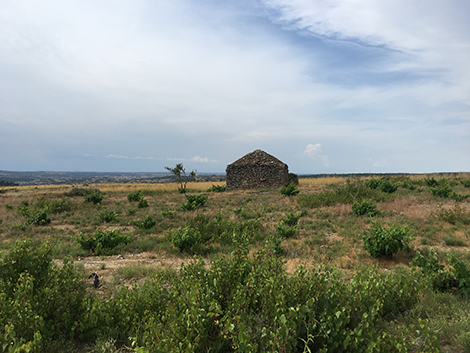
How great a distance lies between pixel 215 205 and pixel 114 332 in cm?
1234

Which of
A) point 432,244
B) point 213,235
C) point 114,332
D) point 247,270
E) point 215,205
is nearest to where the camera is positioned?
point 114,332

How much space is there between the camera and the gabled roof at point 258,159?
25181 millimetres

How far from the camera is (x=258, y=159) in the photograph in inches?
998

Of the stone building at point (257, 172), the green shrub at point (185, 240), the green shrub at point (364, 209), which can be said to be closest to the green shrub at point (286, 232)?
the green shrub at point (185, 240)

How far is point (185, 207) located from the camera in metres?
13.6

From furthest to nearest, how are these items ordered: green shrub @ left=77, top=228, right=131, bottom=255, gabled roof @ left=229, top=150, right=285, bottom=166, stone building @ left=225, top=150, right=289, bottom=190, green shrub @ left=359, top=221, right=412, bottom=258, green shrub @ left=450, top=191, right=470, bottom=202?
1. gabled roof @ left=229, top=150, right=285, bottom=166
2. stone building @ left=225, top=150, right=289, bottom=190
3. green shrub @ left=450, top=191, right=470, bottom=202
4. green shrub @ left=77, top=228, right=131, bottom=255
5. green shrub @ left=359, top=221, right=412, bottom=258

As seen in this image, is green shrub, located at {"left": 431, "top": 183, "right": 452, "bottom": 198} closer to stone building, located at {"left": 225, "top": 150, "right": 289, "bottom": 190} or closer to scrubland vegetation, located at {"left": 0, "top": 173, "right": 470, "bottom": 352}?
scrubland vegetation, located at {"left": 0, "top": 173, "right": 470, "bottom": 352}

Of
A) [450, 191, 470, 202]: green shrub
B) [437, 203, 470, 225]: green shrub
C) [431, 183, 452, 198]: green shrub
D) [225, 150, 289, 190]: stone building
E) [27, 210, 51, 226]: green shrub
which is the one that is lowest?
[27, 210, 51, 226]: green shrub

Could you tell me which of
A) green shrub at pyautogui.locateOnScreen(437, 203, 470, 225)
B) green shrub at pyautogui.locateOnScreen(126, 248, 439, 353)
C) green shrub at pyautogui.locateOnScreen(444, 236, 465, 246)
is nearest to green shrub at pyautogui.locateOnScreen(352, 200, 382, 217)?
green shrub at pyautogui.locateOnScreen(437, 203, 470, 225)

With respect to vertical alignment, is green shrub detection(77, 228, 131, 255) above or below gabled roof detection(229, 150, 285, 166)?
below

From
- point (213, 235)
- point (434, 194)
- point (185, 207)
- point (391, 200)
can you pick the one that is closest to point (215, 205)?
point (185, 207)

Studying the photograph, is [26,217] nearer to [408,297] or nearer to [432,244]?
[408,297]

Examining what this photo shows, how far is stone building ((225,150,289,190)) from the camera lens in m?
24.8

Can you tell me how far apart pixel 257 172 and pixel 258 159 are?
1.30 metres
